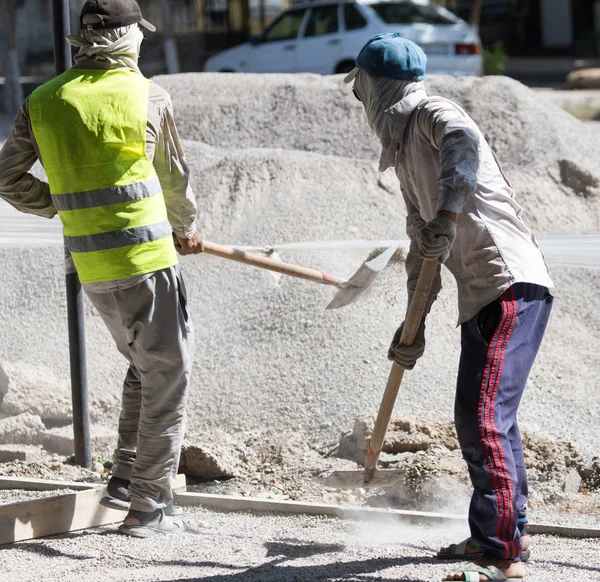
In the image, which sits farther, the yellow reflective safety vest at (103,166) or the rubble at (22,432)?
the rubble at (22,432)

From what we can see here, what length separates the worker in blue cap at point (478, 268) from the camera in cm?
297

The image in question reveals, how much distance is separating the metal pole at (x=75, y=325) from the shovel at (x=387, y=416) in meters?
1.23

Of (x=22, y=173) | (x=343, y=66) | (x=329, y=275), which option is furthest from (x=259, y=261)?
(x=343, y=66)

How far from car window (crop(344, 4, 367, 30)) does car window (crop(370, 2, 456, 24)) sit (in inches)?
14.9

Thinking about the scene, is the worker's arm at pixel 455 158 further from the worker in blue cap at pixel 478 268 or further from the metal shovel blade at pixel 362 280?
the metal shovel blade at pixel 362 280

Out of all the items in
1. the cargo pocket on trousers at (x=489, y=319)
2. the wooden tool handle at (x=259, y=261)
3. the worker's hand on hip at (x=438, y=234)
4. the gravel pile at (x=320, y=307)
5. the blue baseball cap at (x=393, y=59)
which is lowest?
the gravel pile at (x=320, y=307)

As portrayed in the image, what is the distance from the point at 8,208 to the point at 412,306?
255 cm

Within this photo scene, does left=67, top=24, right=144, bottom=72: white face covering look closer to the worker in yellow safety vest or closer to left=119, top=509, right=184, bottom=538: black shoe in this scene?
the worker in yellow safety vest

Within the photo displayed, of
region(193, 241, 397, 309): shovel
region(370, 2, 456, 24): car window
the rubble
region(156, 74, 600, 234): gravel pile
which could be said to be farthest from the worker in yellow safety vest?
region(370, 2, 456, 24): car window

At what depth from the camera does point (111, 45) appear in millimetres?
3264

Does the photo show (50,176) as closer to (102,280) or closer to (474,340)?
(102,280)

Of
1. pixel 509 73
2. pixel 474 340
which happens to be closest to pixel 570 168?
pixel 474 340

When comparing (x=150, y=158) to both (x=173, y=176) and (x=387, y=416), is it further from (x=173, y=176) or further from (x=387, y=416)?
(x=387, y=416)

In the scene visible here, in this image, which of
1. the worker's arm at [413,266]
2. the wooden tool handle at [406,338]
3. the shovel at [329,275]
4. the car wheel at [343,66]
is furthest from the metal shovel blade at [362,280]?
the car wheel at [343,66]
